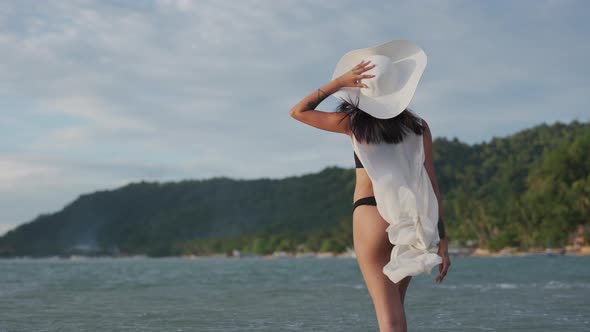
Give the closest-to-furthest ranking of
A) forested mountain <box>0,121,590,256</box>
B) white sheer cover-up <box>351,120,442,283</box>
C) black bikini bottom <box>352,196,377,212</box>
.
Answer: white sheer cover-up <box>351,120,442,283</box>
black bikini bottom <box>352,196,377,212</box>
forested mountain <box>0,121,590,256</box>

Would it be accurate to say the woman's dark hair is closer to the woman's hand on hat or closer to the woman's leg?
the woman's hand on hat

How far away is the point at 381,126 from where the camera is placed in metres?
3.48

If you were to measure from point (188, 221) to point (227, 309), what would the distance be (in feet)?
612

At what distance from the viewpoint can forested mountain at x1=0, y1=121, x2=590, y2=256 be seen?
87312 mm

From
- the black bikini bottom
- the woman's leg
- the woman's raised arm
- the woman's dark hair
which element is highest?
the woman's raised arm

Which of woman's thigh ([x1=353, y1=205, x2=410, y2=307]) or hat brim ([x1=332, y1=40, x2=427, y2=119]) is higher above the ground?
hat brim ([x1=332, y1=40, x2=427, y2=119])

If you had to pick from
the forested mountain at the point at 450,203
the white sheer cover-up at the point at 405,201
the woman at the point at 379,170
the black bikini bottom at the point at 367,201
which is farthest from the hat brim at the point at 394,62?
the forested mountain at the point at 450,203

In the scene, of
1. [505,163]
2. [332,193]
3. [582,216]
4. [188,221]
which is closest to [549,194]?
[582,216]

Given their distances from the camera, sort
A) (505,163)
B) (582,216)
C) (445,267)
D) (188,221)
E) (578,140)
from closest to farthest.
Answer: (445,267), (582,216), (578,140), (505,163), (188,221)

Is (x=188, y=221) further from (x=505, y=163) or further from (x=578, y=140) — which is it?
(x=578, y=140)

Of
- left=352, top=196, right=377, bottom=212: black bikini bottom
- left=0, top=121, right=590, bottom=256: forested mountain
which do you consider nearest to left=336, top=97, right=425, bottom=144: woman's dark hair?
left=352, top=196, right=377, bottom=212: black bikini bottom

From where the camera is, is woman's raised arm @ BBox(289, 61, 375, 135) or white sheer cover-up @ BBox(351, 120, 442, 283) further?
woman's raised arm @ BBox(289, 61, 375, 135)

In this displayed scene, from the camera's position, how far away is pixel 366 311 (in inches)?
402

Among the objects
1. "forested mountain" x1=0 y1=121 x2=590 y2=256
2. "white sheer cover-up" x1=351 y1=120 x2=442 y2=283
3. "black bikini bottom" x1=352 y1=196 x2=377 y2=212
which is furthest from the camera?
"forested mountain" x1=0 y1=121 x2=590 y2=256
